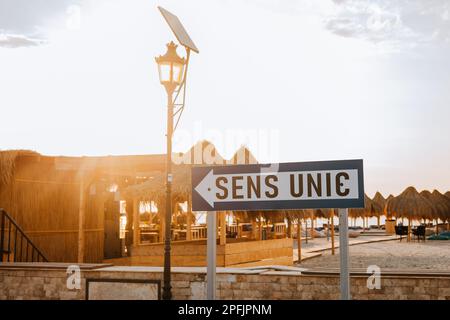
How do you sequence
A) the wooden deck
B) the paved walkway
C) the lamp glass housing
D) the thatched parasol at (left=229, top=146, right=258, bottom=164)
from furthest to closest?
the paved walkway
the thatched parasol at (left=229, top=146, right=258, bottom=164)
the wooden deck
the lamp glass housing

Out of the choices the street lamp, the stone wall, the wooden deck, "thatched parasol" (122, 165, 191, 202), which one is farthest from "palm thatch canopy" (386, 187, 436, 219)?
the street lamp

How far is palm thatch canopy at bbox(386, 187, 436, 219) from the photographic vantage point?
36406 mm

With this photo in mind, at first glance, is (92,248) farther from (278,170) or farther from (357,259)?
(278,170)

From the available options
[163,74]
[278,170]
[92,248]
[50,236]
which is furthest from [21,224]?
[278,170]

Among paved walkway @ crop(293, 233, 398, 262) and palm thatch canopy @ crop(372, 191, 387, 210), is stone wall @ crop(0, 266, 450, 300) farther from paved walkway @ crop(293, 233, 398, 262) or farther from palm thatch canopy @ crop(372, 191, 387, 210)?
palm thatch canopy @ crop(372, 191, 387, 210)

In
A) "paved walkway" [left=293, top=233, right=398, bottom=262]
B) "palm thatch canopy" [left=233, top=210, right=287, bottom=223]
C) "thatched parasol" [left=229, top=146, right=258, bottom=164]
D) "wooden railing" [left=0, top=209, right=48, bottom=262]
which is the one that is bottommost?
"paved walkway" [left=293, top=233, right=398, bottom=262]

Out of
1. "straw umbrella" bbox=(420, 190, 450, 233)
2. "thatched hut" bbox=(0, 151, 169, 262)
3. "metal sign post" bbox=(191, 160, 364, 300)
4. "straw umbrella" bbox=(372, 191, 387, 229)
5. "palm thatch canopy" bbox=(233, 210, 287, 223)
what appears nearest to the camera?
"metal sign post" bbox=(191, 160, 364, 300)

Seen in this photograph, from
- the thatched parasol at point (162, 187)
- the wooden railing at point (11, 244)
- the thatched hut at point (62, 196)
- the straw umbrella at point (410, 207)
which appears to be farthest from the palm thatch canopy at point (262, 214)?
the straw umbrella at point (410, 207)

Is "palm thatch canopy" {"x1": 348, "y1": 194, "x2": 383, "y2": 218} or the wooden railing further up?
"palm thatch canopy" {"x1": 348, "y1": 194, "x2": 383, "y2": 218}

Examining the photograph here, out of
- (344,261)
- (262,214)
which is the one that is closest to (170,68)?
(344,261)

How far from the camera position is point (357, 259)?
21016 mm

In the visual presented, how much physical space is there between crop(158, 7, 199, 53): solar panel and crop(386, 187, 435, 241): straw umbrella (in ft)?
105

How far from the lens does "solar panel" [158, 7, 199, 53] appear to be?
23.0ft

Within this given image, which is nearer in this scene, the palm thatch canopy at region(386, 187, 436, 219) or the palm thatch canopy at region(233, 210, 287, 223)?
the palm thatch canopy at region(233, 210, 287, 223)
